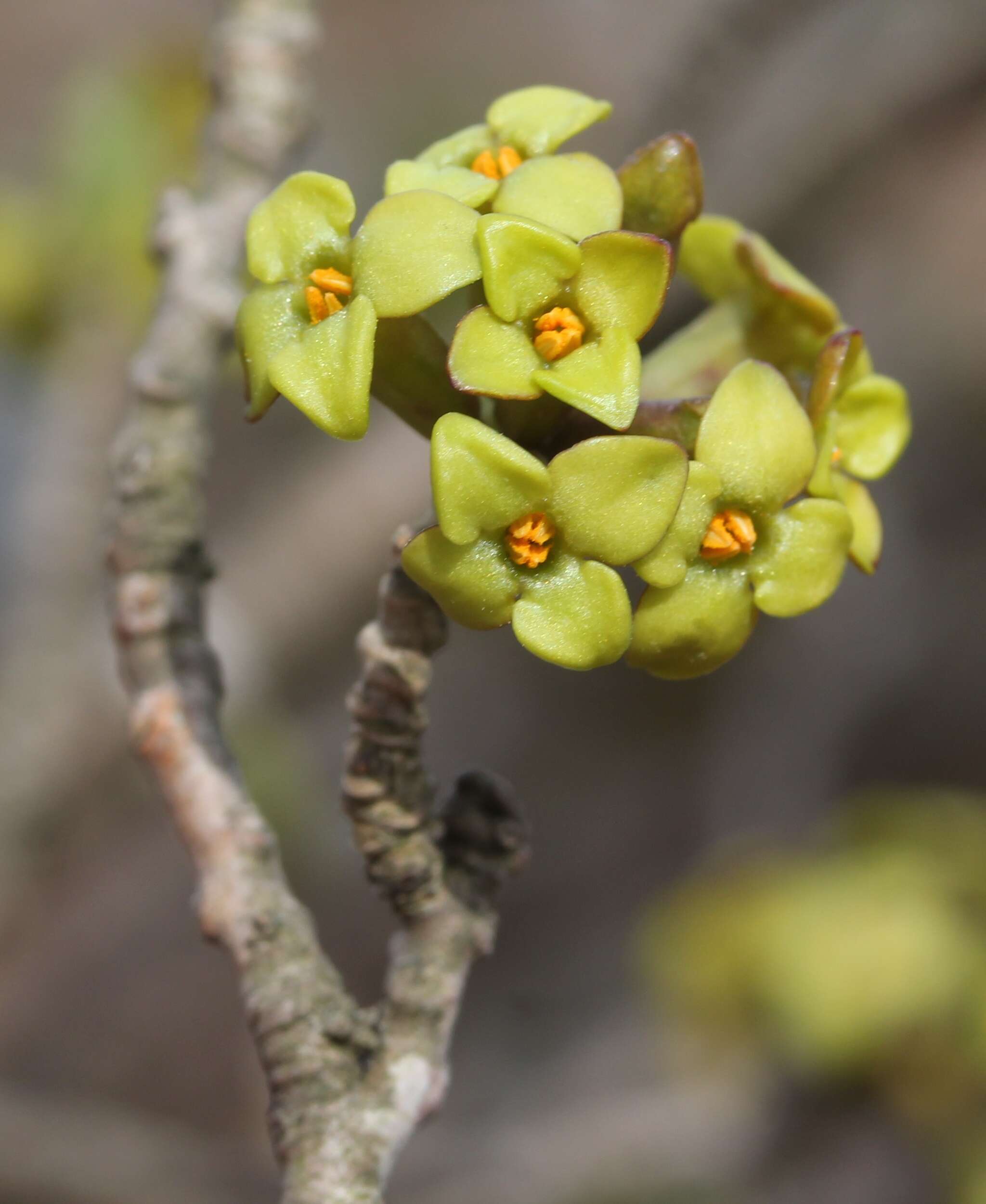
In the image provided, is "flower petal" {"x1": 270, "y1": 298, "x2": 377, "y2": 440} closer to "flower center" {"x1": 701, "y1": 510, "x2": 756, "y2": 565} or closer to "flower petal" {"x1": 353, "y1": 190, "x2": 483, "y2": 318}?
"flower petal" {"x1": 353, "y1": 190, "x2": 483, "y2": 318}

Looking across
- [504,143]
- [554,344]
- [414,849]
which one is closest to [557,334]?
[554,344]

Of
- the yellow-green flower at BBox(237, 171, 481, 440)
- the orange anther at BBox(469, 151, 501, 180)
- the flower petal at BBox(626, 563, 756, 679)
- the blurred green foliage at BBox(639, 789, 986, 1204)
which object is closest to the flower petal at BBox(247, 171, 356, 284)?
the yellow-green flower at BBox(237, 171, 481, 440)

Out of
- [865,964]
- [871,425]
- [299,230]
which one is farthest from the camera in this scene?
[865,964]

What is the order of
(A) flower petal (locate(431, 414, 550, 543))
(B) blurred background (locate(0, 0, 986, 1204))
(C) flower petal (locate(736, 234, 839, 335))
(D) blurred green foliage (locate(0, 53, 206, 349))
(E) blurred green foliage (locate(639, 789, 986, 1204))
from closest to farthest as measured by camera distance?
(A) flower petal (locate(431, 414, 550, 543)) → (C) flower petal (locate(736, 234, 839, 335)) → (E) blurred green foliage (locate(639, 789, 986, 1204)) → (B) blurred background (locate(0, 0, 986, 1204)) → (D) blurred green foliage (locate(0, 53, 206, 349))

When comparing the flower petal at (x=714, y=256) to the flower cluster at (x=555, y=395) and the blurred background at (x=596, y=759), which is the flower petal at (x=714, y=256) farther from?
the blurred background at (x=596, y=759)

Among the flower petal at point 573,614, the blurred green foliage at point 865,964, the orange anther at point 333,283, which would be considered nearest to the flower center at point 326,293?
the orange anther at point 333,283

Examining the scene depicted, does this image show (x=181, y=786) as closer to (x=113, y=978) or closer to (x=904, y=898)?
(x=904, y=898)


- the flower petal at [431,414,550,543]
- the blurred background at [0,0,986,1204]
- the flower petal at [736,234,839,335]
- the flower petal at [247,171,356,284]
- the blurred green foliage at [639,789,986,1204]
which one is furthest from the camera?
the blurred background at [0,0,986,1204]

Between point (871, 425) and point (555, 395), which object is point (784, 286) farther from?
point (555, 395)
